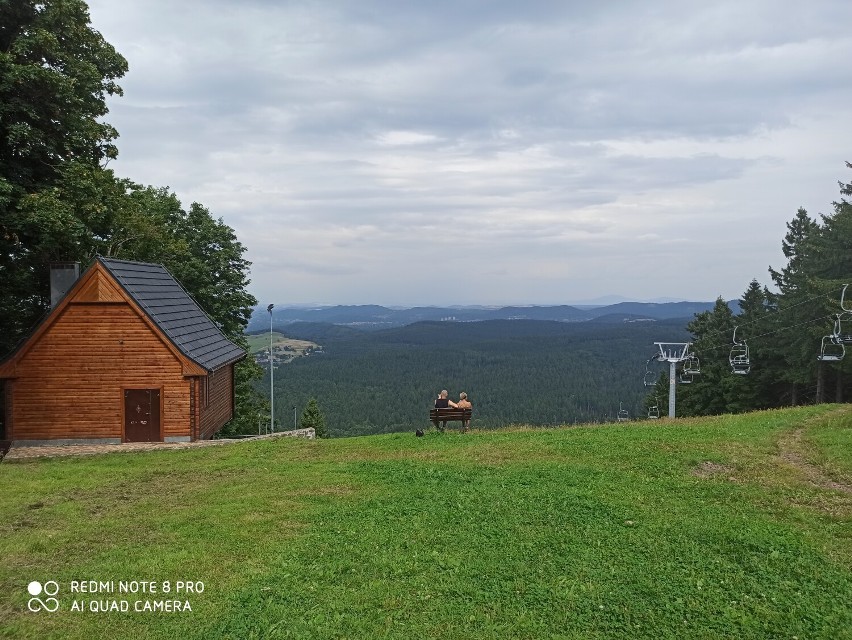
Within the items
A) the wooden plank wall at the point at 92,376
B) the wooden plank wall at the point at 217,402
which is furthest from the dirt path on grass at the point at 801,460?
the wooden plank wall at the point at 217,402

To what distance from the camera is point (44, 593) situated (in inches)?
305

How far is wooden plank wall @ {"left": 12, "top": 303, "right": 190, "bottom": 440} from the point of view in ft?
64.7

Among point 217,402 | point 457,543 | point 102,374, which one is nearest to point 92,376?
point 102,374

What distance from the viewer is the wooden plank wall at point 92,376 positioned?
19.7 meters

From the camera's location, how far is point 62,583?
8.00m

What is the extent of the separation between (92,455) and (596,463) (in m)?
15.4

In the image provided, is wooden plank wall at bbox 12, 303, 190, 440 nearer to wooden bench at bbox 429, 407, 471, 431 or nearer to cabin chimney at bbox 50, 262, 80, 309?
cabin chimney at bbox 50, 262, 80, 309

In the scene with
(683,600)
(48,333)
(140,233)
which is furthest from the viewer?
A: (140,233)

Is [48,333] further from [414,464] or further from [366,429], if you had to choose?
[366,429]

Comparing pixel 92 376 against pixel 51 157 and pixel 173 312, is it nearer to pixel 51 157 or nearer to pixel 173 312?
pixel 173 312

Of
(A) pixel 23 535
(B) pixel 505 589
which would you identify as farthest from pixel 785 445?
(A) pixel 23 535

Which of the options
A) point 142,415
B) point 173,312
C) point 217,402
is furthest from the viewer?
point 217,402

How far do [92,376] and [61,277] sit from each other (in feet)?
14.0

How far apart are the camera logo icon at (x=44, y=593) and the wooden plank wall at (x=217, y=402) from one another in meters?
13.7
